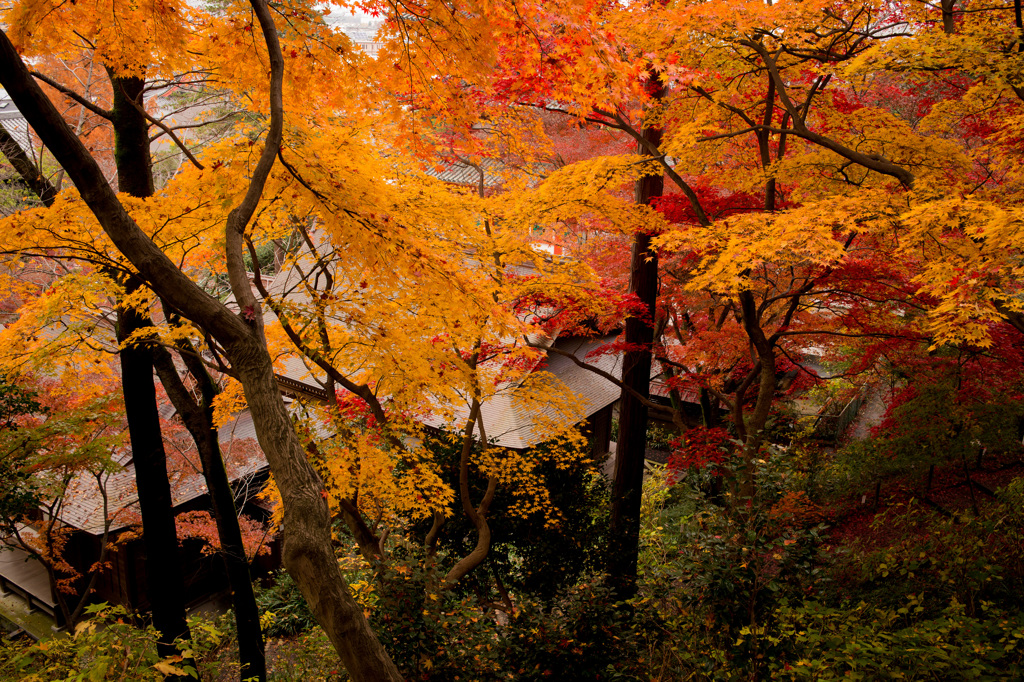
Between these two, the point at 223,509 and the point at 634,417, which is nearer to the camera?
the point at 223,509

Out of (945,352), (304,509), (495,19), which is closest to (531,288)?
(495,19)

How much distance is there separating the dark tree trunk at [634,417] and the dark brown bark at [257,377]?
574 centimetres

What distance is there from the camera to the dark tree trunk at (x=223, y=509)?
606 centimetres

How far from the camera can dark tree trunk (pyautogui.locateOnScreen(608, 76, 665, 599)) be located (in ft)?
26.3

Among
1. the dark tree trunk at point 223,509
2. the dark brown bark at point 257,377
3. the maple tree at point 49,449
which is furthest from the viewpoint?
the dark tree trunk at point 223,509

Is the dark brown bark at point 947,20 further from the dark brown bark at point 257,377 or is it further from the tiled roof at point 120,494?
the tiled roof at point 120,494

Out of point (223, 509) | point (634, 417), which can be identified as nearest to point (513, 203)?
point (634, 417)

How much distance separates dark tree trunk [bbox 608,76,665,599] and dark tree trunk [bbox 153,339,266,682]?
476 centimetres

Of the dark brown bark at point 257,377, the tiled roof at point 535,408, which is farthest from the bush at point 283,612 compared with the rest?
the dark brown bark at point 257,377

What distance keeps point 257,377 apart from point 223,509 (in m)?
4.12

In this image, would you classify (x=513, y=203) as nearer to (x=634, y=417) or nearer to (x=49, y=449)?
(x=634, y=417)

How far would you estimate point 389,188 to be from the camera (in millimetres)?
5203

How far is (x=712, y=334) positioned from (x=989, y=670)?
7015 mm

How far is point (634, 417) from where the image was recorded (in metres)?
8.23
